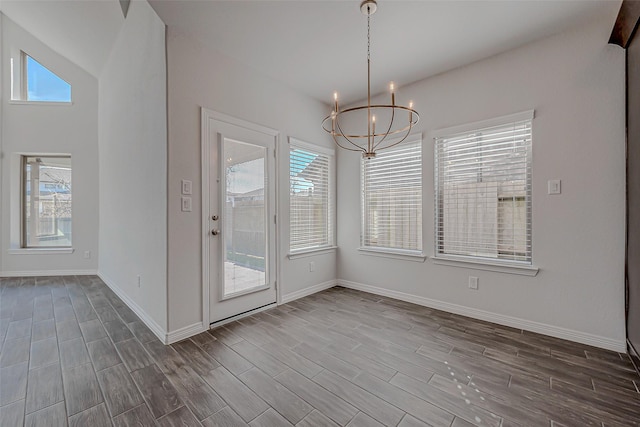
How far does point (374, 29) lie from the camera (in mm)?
2469

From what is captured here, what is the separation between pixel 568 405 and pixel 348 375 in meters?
1.34

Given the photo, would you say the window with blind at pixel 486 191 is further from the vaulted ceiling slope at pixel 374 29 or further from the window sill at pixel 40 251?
the window sill at pixel 40 251

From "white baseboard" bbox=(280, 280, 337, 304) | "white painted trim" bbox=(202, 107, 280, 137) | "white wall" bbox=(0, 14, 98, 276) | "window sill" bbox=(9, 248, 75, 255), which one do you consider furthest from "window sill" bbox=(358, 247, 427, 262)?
"window sill" bbox=(9, 248, 75, 255)

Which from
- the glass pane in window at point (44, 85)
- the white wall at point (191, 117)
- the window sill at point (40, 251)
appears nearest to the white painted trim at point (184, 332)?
the white wall at point (191, 117)

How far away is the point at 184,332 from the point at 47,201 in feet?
15.4

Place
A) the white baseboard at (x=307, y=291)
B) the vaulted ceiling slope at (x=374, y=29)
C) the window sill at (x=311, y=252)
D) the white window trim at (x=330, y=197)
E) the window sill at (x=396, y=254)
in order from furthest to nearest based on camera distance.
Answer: the white window trim at (x=330, y=197)
the window sill at (x=311, y=252)
the white baseboard at (x=307, y=291)
the window sill at (x=396, y=254)
the vaulted ceiling slope at (x=374, y=29)

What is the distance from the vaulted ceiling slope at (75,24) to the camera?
327cm

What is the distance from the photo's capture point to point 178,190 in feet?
8.25

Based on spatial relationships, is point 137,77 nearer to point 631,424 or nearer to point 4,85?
point 4,85

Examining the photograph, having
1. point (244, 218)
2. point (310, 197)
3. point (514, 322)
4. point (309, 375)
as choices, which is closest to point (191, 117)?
point (244, 218)

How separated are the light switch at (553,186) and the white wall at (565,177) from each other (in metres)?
0.03

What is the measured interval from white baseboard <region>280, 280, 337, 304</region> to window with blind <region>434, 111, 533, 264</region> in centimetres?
166

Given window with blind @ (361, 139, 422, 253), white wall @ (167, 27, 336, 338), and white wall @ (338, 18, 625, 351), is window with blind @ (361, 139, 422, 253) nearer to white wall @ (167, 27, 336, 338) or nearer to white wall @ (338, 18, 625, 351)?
white wall @ (338, 18, 625, 351)

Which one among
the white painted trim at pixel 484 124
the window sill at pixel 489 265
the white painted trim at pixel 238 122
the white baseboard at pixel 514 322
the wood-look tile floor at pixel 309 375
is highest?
the white painted trim at pixel 238 122
